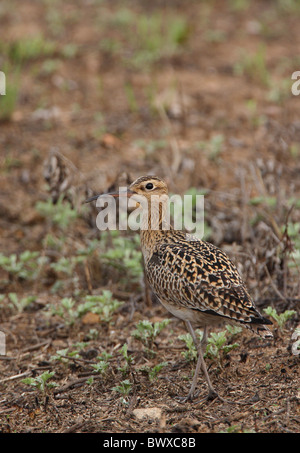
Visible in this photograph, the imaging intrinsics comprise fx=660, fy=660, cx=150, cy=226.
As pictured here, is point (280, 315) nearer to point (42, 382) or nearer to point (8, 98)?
point (42, 382)

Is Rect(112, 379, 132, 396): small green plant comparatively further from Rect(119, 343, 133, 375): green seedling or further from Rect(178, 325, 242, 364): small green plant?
Rect(178, 325, 242, 364): small green plant

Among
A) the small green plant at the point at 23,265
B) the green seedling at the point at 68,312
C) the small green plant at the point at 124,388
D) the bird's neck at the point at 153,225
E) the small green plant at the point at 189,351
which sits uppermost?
the bird's neck at the point at 153,225

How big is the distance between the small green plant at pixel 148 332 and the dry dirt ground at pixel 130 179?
121 millimetres

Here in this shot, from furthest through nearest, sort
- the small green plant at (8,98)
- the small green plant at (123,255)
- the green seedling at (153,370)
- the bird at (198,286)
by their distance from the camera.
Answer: the small green plant at (8,98) → the small green plant at (123,255) → the green seedling at (153,370) → the bird at (198,286)

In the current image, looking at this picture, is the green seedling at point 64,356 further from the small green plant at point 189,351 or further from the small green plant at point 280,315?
the small green plant at point 280,315

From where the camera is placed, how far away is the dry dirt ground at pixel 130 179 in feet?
15.3

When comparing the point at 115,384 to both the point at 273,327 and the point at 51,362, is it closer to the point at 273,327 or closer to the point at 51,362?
the point at 51,362

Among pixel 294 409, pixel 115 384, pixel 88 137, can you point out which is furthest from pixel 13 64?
pixel 294 409

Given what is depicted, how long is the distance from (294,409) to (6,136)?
626 cm

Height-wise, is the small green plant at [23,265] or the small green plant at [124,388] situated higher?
the small green plant at [23,265]

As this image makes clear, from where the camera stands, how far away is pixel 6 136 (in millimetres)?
9195

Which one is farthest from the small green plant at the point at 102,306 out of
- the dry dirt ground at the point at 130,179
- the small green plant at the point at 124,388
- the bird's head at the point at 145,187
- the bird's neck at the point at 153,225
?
the small green plant at the point at 124,388

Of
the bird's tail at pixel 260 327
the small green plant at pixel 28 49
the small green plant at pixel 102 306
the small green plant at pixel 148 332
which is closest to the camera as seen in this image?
the bird's tail at pixel 260 327
